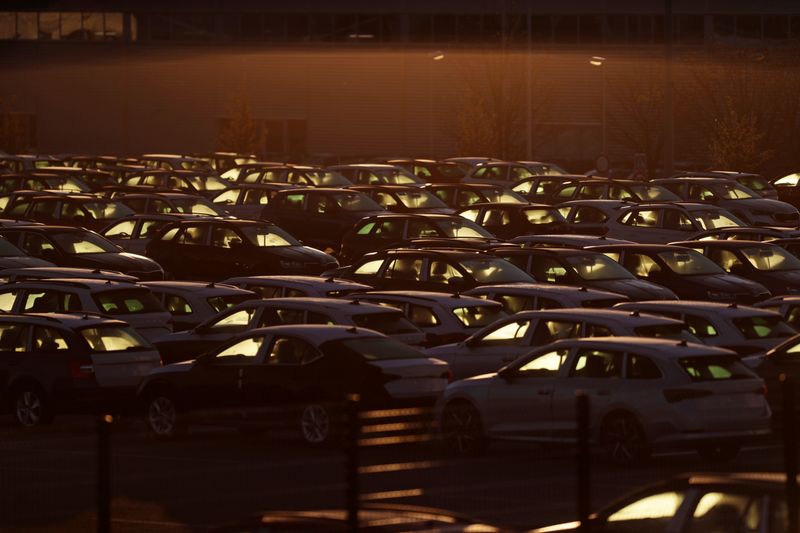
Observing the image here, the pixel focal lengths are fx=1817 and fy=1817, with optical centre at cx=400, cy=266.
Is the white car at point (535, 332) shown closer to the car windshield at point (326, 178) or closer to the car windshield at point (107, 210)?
the car windshield at point (107, 210)

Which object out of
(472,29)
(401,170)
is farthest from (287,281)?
(472,29)

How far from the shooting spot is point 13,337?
69.9ft

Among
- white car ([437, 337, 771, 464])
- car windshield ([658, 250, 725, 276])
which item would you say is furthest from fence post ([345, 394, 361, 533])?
car windshield ([658, 250, 725, 276])

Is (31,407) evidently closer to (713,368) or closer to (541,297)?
(541,297)

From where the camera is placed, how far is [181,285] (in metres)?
26.4

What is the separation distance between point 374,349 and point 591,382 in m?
2.56

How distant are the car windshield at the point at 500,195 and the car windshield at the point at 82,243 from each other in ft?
42.7

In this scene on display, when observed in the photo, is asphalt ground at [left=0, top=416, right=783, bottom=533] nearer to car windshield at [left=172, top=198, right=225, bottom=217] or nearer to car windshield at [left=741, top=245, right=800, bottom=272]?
car windshield at [left=741, top=245, right=800, bottom=272]

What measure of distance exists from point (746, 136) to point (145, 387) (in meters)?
44.8

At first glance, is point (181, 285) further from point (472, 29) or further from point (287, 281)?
point (472, 29)

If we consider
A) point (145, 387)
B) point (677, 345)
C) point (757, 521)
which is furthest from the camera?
point (145, 387)

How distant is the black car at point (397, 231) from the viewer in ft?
116

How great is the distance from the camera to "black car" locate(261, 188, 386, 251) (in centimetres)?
4066

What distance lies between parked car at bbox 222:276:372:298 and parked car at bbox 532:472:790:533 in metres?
15.9
